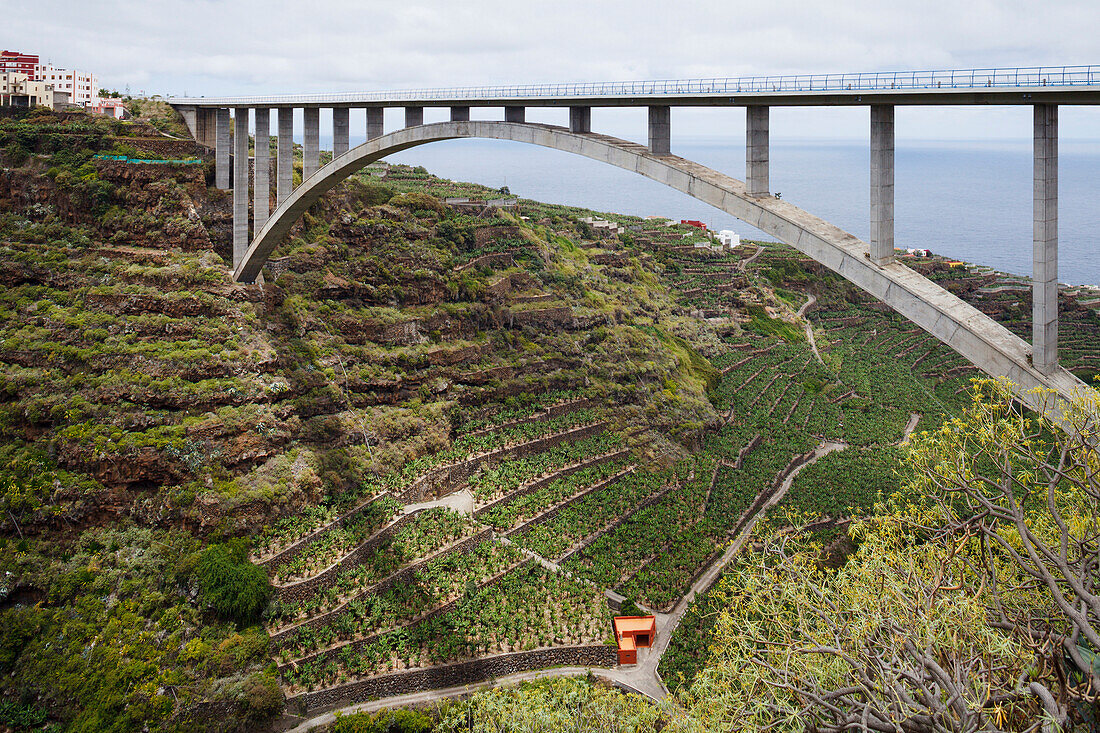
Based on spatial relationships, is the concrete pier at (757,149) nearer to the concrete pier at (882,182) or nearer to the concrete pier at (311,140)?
the concrete pier at (882,182)

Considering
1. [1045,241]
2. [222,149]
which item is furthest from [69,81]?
[1045,241]

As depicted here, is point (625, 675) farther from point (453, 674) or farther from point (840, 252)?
point (840, 252)

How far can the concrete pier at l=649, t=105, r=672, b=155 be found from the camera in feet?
58.4

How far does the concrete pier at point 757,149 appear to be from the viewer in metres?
15.5

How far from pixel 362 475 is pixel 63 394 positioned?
8.70 metres

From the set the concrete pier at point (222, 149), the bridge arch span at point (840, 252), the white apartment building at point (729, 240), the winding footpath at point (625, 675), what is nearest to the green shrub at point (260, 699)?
the winding footpath at point (625, 675)

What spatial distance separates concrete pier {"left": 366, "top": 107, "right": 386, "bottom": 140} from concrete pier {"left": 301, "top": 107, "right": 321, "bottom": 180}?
1.94 metres

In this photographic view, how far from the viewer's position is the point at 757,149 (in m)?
15.7

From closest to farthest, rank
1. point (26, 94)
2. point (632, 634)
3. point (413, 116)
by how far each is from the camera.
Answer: point (632, 634) → point (413, 116) → point (26, 94)

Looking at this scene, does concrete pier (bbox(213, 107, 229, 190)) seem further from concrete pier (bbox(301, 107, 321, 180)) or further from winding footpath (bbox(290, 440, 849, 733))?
winding footpath (bbox(290, 440, 849, 733))

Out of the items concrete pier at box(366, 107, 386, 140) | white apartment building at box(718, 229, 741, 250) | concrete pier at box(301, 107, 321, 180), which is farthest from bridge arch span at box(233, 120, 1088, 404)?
white apartment building at box(718, 229, 741, 250)

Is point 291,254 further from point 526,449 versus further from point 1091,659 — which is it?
point 1091,659

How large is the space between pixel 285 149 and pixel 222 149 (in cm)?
453

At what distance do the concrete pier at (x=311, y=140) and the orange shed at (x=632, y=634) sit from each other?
55.2 feet
